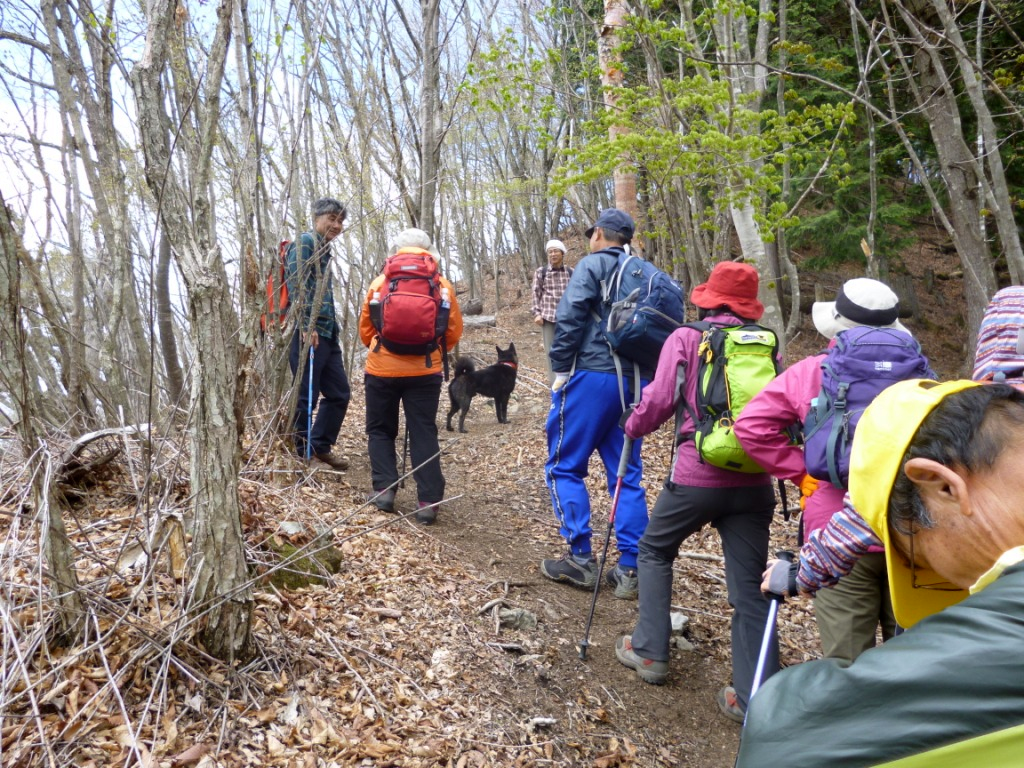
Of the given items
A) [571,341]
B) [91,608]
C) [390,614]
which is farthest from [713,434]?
[91,608]

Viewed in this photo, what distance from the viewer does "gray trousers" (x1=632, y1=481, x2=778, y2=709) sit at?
3.20m

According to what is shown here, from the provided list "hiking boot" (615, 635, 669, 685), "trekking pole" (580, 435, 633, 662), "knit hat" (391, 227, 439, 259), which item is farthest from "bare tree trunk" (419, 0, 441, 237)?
"hiking boot" (615, 635, 669, 685)

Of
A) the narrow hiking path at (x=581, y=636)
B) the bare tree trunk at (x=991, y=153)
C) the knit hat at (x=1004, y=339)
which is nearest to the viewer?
the knit hat at (x=1004, y=339)

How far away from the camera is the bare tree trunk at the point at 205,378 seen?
7.08 ft

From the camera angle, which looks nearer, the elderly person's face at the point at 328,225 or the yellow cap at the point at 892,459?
the yellow cap at the point at 892,459

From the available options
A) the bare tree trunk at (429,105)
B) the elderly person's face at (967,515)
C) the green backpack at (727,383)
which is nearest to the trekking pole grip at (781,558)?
the green backpack at (727,383)

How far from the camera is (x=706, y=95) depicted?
5.95 m

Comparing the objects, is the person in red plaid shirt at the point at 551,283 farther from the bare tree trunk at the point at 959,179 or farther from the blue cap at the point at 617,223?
the bare tree trunk at the point at 959,179

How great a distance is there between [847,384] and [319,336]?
173 inches

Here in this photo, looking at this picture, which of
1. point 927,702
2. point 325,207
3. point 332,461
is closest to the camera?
point 927,702

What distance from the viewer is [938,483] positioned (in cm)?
117

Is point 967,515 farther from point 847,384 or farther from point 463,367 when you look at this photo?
point 463,367

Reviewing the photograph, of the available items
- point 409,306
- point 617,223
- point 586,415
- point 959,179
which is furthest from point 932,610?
point 959,179

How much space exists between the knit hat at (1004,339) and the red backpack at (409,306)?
3361mm
